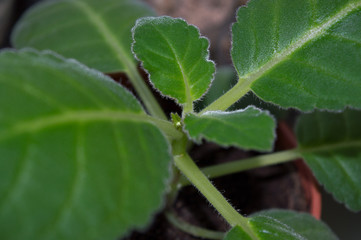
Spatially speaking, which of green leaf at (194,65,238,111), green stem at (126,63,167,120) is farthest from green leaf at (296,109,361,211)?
green stem at (126,63,167,120)

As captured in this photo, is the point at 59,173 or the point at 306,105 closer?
the point at 59,173

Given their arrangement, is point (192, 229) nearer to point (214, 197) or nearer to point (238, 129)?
point (214, 197)

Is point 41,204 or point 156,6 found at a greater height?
point 41,204

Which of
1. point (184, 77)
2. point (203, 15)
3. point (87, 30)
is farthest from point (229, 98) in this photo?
point (203, 15)

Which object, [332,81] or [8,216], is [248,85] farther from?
[8,216]

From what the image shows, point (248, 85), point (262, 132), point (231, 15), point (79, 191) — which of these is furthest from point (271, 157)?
point (231, 15)

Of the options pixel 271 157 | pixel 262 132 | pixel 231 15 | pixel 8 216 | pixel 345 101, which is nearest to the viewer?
pixel 8 216

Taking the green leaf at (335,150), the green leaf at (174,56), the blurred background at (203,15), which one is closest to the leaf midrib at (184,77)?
the green leaf at (174,56)

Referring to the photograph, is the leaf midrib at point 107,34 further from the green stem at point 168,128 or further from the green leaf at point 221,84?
the green stem at point 168,128
